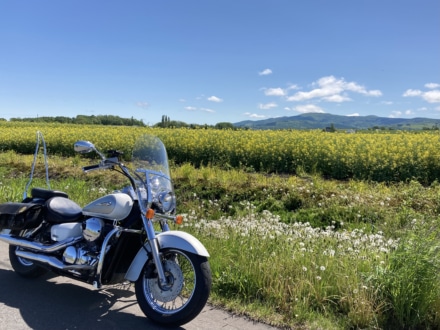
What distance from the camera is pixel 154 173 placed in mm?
3729

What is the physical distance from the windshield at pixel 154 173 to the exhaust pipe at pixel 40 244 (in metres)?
0.94

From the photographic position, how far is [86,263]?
367cm

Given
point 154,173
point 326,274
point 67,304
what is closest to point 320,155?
point 326,274

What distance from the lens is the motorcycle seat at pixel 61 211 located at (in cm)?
405

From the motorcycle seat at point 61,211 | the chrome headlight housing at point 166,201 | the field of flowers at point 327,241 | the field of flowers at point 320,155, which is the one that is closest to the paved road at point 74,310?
the field of flowers at point 327,241

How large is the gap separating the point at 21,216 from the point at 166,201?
1773mm

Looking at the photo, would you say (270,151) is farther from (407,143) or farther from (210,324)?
(210,324)

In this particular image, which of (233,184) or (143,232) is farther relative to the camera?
(233,184)

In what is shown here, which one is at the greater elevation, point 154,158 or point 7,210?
point 154,158

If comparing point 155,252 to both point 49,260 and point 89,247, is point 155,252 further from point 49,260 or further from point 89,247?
point 49,260

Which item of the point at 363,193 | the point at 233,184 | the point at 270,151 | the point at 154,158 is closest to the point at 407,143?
the point at 270,151

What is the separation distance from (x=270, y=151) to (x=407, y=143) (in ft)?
16.2

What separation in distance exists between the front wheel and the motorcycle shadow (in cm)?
15

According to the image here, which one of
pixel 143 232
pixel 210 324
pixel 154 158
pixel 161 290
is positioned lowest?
pixel 210 324
